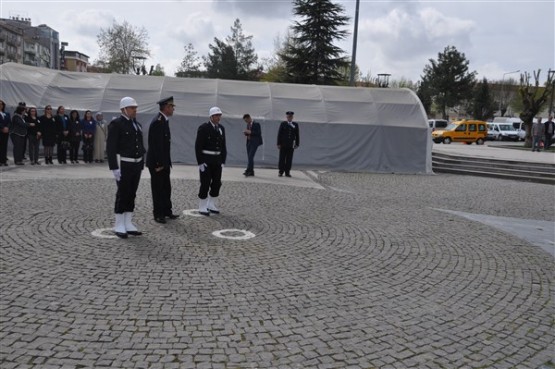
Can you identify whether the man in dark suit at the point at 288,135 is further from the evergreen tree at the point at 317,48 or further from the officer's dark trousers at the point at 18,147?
the evergreen tree at the point at 317,48

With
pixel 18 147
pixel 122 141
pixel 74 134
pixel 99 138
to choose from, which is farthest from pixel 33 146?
pixel 122 141

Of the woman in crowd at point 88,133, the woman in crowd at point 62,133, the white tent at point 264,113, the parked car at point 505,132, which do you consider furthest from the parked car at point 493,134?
the woman in crowd at point 62,133

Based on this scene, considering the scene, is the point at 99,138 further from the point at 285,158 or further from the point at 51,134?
the point at 285,158

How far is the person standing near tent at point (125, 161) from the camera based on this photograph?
6594 mm

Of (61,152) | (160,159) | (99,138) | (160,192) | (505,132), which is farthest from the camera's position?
(505,132)

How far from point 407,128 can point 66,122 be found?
1253 centimetres

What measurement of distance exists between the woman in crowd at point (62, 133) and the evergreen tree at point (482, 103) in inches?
2551

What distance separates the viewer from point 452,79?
66125mm

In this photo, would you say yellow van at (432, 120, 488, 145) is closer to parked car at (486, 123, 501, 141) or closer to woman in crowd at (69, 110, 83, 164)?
parked car at (486, 123, 501, 141)

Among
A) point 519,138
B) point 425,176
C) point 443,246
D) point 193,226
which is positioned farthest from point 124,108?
point 519,138

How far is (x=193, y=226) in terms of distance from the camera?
7.61 meters

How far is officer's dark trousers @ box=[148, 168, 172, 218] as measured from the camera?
7770mm

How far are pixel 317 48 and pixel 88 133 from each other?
25.7 metres

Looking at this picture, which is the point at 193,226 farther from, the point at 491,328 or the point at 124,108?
the point at 491,328
